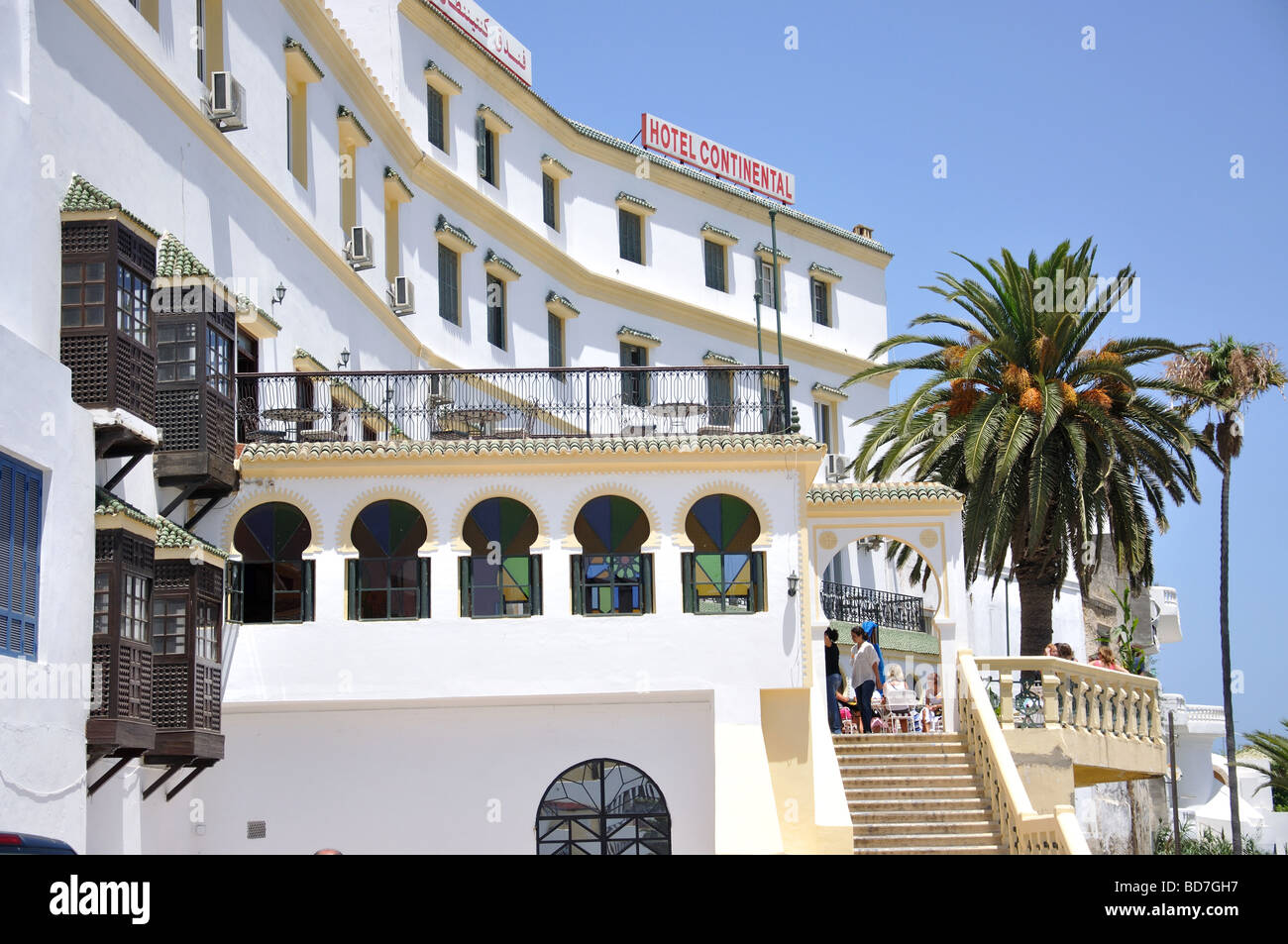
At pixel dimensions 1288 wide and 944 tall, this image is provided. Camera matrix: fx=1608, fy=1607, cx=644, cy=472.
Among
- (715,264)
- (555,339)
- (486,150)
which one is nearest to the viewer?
(486,150)

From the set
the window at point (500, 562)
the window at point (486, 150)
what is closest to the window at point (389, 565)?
the window at point (500, 562)

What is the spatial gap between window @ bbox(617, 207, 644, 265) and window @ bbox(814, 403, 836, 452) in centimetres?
670

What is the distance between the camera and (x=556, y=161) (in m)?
36.2

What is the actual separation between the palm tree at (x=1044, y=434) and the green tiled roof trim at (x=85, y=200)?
14415 mm

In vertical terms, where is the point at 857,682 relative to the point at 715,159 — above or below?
below

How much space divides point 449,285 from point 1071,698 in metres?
15.2

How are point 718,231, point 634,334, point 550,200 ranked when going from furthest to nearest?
1. point 718,231
2. point 634,334
3. point 550,200

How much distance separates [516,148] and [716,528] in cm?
1476

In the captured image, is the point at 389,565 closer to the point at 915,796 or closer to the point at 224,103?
the point at 224,103

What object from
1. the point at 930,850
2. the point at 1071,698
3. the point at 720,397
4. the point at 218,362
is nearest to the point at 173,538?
the point at 218,362

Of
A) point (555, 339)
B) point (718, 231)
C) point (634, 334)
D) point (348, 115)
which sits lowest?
point (555, 339)

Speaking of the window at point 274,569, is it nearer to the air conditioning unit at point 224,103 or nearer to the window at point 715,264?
the air conditioning unit at point 224,103

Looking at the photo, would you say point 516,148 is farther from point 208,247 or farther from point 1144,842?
Result: point 1144,842
